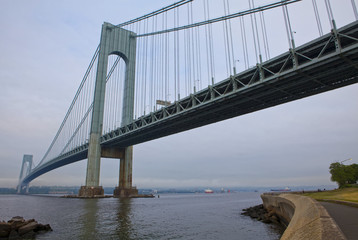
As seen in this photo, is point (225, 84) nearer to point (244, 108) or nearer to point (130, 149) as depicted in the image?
point (244, 108)

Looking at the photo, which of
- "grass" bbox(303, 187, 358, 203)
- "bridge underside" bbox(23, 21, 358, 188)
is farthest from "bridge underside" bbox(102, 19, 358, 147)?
"grass" bbox(303, 187, 358, 203)

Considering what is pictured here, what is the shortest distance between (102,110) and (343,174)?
160ft

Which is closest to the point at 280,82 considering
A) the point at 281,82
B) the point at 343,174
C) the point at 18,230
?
the point at 281,82

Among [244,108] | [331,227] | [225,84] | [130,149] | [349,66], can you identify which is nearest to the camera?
[331,227]

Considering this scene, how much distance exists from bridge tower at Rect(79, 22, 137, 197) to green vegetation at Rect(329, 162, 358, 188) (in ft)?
134

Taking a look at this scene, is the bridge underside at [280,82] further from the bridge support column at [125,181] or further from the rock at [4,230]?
the rock at [4,230]

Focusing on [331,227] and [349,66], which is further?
[349,66]

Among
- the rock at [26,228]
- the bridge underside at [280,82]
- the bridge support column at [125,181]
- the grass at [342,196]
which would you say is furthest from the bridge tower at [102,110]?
the grass at [342,196]

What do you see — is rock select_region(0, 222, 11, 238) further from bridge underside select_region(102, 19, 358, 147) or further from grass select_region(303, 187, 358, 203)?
bridge underside select_region(102, 19, 358, 147)

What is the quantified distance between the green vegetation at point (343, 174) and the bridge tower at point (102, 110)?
134 feet

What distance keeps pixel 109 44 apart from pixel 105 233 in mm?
57039

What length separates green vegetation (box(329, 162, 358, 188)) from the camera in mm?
40878

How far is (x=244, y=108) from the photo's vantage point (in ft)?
108

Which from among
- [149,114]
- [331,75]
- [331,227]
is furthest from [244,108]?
[331,227]
